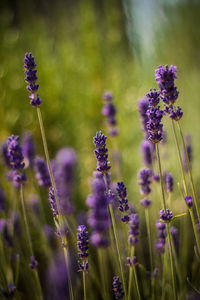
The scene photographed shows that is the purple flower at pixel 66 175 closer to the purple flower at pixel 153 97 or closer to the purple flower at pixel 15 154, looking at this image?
the purple flower at pixel 15 154

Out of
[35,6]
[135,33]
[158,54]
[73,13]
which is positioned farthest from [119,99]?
[73,13]

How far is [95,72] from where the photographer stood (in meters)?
2.71

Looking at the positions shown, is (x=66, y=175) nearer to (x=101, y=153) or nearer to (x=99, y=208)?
(x=99, y=208)

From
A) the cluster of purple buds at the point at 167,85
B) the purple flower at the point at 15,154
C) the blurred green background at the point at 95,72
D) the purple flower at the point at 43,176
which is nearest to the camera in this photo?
the cluster of purple buds at the point at 167,85

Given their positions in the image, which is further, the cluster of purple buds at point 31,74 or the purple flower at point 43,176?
the purple flower at point 43,176

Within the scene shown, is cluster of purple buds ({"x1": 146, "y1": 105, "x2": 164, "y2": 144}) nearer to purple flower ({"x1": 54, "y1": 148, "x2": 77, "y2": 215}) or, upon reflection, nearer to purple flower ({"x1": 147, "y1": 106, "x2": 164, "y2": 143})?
purple flower ({"x1": 147, "y1": 106, "x2": 164, "y2": 143})

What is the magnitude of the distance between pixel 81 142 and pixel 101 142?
1.72 metres

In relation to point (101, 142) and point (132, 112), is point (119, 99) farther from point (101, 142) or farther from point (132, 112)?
point (101, 142)

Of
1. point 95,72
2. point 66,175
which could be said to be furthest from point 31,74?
point 95,72

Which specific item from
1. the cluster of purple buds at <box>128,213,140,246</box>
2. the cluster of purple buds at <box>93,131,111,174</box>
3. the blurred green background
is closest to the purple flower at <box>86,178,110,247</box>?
the cluster of purple buds at <box>128,213,140,246</box>

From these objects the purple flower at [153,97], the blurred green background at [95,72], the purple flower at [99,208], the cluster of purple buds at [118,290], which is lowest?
the cluster of purple buds at [118,290]

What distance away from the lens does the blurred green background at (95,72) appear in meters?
2.25

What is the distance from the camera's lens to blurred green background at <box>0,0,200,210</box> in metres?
2.25

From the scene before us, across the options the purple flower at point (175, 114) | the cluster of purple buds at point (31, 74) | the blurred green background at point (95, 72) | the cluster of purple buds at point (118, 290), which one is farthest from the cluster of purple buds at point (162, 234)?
the blurred green background at point (95, 72)
